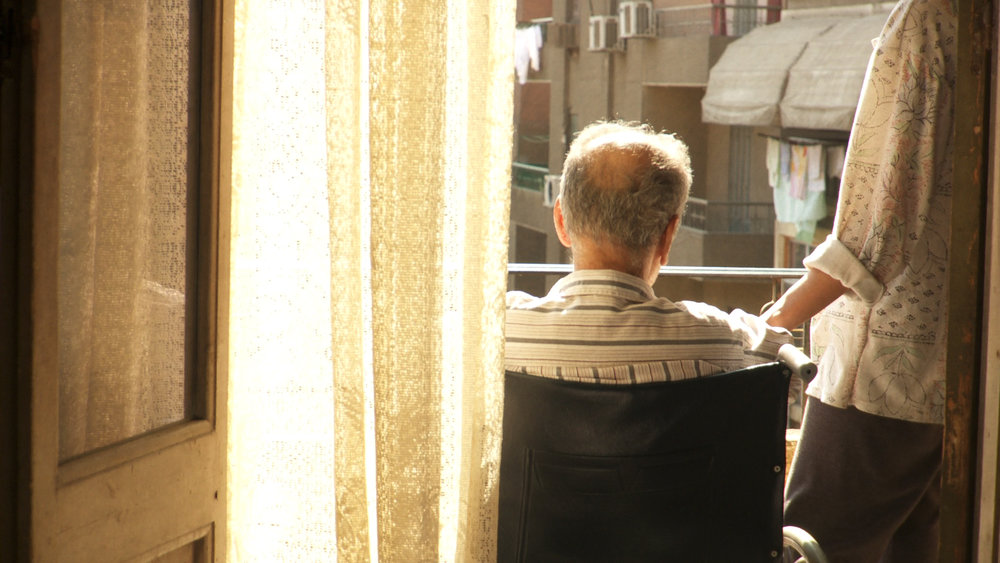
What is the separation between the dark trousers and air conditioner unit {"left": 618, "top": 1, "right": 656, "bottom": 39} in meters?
10.6

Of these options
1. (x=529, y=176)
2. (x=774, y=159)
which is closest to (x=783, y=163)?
(x=774, y=159)

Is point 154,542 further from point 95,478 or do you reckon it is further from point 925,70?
point 925,70

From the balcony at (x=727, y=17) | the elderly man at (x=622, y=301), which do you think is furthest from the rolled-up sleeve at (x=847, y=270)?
the balcony at (x=727, y=17)

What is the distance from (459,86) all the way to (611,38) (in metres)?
11.5

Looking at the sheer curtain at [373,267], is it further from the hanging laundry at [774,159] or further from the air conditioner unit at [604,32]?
the air conditioner unit at [604,32]

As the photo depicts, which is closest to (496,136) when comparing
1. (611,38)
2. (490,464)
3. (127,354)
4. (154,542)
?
(490,464)

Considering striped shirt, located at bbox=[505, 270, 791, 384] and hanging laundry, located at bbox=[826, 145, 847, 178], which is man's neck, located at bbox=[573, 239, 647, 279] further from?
hanging laundry, located at bbox=[826, 145, 847, 178]

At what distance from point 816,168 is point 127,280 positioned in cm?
843

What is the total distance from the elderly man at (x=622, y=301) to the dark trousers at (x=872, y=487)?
0.33m

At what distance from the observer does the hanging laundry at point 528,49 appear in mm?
14172

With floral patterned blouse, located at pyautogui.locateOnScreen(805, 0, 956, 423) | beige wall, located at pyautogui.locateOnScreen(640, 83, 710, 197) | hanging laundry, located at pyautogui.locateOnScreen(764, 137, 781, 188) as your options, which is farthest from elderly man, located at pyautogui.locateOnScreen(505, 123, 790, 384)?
beige wall, located at pyautogui.locateOnScreen(640, 83, 710, 197)

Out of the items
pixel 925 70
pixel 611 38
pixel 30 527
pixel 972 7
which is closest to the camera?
pixel 30 527

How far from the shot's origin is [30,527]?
1.15 meters

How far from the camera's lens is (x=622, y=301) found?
1491 mm
